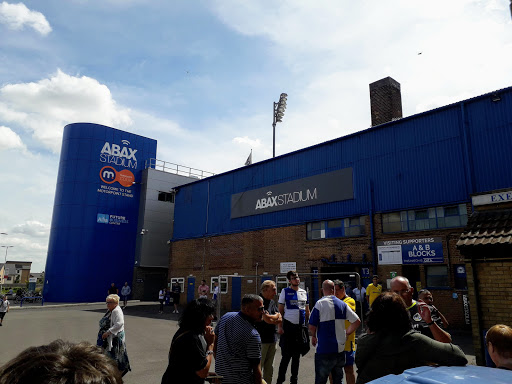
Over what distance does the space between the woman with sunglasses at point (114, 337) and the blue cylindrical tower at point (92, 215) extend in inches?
1158

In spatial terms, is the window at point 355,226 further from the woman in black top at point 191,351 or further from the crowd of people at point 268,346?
the woman in black top at point 191,351

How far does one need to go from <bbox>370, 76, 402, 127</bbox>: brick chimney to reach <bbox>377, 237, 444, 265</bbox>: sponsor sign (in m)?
8.72

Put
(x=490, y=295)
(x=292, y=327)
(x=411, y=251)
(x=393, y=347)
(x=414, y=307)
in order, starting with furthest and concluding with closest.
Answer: (x=411, y=251) < (x=490, y=295) < (x=292, y=327) < (x=414, y=307) < (x=393, y=347)

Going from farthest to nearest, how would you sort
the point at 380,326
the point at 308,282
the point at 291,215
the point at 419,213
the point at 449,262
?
the point at 291,215, the point at 308,282, the point at 419,213, the point at 449,262, the point at 380,326

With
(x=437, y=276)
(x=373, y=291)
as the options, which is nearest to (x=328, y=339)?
(x=373, y=291)

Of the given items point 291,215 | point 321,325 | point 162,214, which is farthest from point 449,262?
point 162,214

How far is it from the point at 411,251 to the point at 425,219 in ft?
5.42

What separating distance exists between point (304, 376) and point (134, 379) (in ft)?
11.7

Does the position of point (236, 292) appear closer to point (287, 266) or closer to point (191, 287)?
point (287, 266)

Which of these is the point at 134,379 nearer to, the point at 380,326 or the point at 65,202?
the point at 380,326

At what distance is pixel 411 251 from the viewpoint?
16750 millimetres

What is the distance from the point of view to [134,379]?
291 inches

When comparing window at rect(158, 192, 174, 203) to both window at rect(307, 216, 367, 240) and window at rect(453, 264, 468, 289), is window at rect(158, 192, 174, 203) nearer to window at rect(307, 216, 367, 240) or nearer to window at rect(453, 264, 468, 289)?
window at rect(307, 216, 367, 240)

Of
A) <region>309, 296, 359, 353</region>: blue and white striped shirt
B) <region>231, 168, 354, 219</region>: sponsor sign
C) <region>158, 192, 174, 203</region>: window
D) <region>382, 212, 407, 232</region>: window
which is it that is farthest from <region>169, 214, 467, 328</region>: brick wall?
<region>309, 296, 359, 353</region>: blue and white striped shirt
